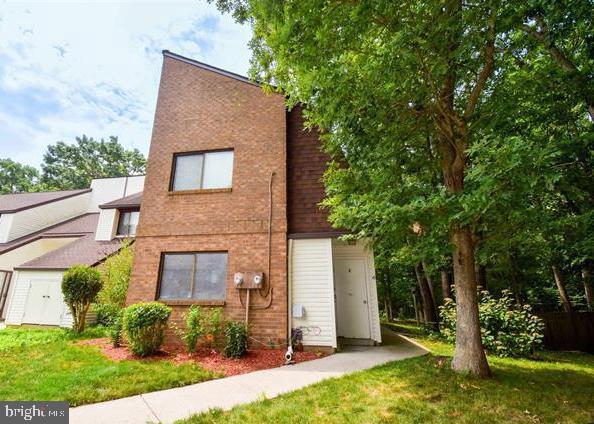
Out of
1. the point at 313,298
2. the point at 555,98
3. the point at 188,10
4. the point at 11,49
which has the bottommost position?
the point at 313,298

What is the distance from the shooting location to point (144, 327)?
620cm

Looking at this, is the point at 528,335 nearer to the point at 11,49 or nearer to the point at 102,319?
the point at 102,319

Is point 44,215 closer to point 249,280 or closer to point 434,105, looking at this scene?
point 249,280

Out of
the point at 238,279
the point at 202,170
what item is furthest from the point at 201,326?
the point at 202,170

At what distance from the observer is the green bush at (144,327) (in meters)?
6.16

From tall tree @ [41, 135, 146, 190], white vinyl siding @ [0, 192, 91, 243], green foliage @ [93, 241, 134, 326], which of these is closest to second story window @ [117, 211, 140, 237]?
green foliage @ [93, 241, 134, 326]

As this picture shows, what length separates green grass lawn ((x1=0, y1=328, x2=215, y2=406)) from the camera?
4.11 meters

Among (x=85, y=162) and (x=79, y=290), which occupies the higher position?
(x=85, y=162)

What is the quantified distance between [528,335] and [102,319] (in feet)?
47.0

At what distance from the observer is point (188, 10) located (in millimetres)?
7152

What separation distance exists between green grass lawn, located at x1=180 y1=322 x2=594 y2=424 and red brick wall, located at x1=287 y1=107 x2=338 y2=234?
3905 mm

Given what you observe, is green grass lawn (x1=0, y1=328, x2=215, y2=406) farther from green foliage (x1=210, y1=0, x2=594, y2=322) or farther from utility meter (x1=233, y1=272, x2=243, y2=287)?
green foliage (x1=210, y1=0, x2=594, y2=322)

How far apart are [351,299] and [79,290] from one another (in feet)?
30.3

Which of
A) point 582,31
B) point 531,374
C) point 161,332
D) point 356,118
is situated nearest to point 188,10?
point 356,118
